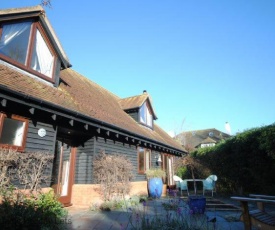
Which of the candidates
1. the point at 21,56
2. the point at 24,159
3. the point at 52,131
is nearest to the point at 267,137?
the point at 52,131

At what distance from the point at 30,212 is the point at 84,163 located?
4098mm

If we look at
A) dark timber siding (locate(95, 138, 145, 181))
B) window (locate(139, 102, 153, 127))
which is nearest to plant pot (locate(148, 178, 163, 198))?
dark timber siding (locate(95, 138, 145, 181))

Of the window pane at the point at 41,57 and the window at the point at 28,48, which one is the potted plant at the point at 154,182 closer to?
the window at the point at 28,48

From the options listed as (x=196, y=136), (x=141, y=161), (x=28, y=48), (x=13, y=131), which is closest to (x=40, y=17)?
(x=28, y=48)

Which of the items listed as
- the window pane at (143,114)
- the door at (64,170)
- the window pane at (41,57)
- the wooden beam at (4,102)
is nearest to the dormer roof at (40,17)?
the window pane at (41,57)

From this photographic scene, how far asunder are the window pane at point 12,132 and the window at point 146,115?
27.4 ft

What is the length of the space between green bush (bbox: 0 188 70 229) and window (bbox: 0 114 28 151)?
1.27 metres

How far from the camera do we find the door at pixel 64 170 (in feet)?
25.5

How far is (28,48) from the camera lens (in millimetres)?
7215

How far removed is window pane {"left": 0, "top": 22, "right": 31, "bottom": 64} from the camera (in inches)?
261

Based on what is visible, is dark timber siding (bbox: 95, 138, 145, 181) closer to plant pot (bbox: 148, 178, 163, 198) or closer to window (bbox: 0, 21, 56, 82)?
plant pot (bbox: 148, 178, 163, 198)

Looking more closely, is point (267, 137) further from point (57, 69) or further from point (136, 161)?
point (57, 69)

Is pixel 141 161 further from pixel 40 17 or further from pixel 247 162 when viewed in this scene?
pixel 40 17

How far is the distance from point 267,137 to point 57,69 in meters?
9.09
